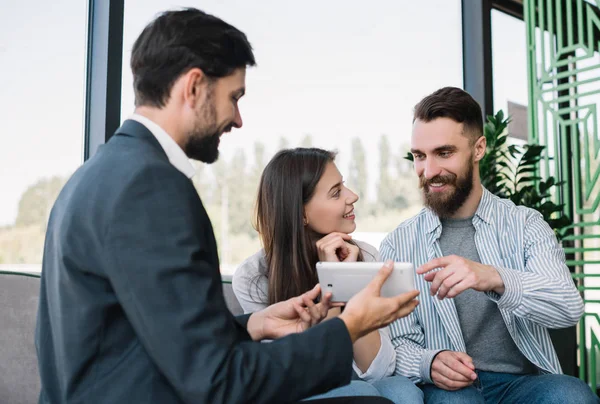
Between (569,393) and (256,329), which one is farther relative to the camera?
(569,393)

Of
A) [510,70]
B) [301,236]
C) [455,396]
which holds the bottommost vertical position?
[455,396]

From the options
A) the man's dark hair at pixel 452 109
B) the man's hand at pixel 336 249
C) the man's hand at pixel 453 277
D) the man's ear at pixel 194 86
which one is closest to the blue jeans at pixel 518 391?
the man's hand at pixel 453 277

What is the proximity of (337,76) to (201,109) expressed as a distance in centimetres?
693

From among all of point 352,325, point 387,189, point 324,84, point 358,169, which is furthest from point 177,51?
point 387,189

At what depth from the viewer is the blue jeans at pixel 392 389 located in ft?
6.25

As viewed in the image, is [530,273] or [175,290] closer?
[175,290]

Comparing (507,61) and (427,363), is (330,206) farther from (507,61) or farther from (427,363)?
(507,61)

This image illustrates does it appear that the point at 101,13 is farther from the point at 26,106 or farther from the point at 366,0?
the point at 366,0

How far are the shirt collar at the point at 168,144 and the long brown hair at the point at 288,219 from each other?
1.12 meters

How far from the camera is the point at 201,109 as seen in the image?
129 centimetres

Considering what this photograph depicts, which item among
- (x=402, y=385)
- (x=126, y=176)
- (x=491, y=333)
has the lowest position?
(x=402, y=385)

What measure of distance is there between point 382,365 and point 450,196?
2.54ft

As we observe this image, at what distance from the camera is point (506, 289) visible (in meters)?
2.03

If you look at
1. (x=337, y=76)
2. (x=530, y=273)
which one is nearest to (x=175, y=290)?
(x=530, y=273)
